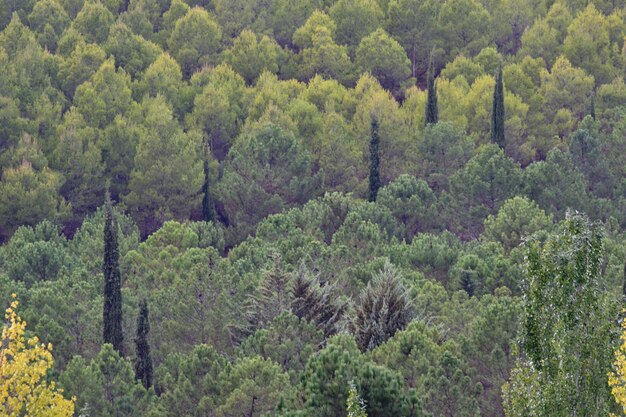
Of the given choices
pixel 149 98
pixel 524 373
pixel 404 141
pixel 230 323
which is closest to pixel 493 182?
pixel 404 141

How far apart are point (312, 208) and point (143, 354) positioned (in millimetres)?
15541

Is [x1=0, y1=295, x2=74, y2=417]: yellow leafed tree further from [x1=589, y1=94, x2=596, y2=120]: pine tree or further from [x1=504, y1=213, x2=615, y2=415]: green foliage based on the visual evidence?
[x1=589, y1=94, x2=596, y2=120]: pine tree

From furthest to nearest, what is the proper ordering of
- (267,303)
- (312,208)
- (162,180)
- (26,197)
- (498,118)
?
(498,118) < (162,180) < (26,197) < (312,208) < (267,303)

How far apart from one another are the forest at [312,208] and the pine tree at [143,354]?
0.07 metres

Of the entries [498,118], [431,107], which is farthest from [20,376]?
[431,107]

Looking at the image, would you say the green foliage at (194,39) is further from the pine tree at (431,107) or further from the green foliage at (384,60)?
the pine tree at (431,107)

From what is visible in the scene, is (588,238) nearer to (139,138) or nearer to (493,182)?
(493,182)

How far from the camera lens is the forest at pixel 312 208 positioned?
2266cm

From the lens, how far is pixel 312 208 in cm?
4819

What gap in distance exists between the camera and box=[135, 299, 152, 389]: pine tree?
34.0 meters

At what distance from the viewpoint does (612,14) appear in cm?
7562

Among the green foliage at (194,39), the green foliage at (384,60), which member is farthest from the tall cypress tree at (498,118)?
the green foliage at (194,39)

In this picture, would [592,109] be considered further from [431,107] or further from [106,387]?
[106,387]

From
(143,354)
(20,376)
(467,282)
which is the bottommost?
(143,354)
